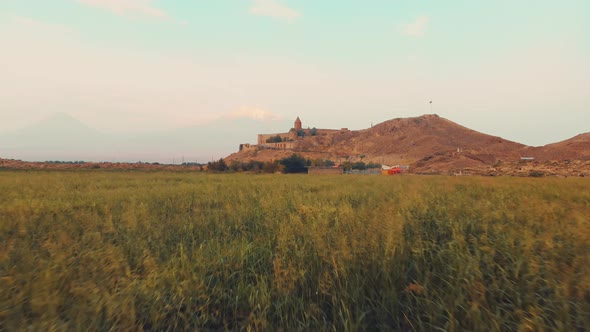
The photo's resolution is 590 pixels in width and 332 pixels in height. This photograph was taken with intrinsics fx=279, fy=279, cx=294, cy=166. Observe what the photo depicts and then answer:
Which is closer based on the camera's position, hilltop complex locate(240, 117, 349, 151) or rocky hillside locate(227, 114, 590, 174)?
rocky hillside locate(227, 114, 590, 174)

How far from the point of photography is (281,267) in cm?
297

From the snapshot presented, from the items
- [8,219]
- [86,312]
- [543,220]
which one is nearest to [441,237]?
[543,220]

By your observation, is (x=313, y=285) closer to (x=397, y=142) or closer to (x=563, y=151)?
(x=563, y=151)

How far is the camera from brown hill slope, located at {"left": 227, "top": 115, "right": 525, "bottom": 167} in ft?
437

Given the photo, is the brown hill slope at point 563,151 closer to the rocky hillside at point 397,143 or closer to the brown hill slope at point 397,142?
the rocky hillside at point 397,143

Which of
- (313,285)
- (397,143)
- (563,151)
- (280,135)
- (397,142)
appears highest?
(280,135)

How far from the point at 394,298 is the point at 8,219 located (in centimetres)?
697

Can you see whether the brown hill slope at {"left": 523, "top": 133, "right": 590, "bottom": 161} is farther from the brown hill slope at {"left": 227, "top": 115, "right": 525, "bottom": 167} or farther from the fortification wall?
the fortification wall

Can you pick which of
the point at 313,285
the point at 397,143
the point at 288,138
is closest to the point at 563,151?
the point at 313,285

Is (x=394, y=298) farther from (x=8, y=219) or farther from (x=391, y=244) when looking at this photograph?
(x=8, y=219)

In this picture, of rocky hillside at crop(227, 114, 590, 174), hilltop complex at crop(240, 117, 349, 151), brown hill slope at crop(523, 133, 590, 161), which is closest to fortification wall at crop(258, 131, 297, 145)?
hilltop complex at crop(240, 117, 349, 151)

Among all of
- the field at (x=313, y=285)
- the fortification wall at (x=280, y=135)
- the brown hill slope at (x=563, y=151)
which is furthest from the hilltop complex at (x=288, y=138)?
the field at (x=313, y=285)

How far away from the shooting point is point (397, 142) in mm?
156250

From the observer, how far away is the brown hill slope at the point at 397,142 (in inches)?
5240
